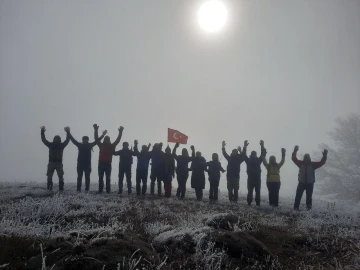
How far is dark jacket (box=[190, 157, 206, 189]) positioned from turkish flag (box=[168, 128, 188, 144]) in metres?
1.97

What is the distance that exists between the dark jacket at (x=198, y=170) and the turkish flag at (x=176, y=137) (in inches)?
77.7

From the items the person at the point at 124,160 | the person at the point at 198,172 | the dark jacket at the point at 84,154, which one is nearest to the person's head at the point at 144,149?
the person at the point at 124,160

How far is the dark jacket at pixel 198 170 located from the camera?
47.2 feet

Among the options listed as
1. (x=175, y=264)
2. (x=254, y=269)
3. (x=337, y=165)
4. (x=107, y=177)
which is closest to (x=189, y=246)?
(x=175, y=264)

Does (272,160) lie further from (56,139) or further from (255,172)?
(56,139)

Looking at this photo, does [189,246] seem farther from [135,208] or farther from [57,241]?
[135,208]

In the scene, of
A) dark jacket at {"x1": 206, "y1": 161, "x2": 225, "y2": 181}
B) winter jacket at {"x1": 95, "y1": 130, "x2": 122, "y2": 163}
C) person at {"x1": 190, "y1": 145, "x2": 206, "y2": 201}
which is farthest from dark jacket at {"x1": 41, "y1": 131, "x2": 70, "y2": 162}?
dark jacket at {"x1": 206, "y1": 161, "x2": 225, "y2": 181}

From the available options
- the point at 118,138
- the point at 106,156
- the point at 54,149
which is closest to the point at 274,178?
the point at 118,138

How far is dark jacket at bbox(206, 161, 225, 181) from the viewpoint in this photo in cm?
1438

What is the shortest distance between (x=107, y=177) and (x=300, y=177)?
360 inches

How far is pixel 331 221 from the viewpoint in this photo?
9.06m

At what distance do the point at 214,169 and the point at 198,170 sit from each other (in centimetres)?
84

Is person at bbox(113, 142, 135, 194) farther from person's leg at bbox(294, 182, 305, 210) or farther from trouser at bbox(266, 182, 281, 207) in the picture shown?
person's leg at bbox(294, 182, 305, 210)

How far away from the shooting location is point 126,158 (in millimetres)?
14031
